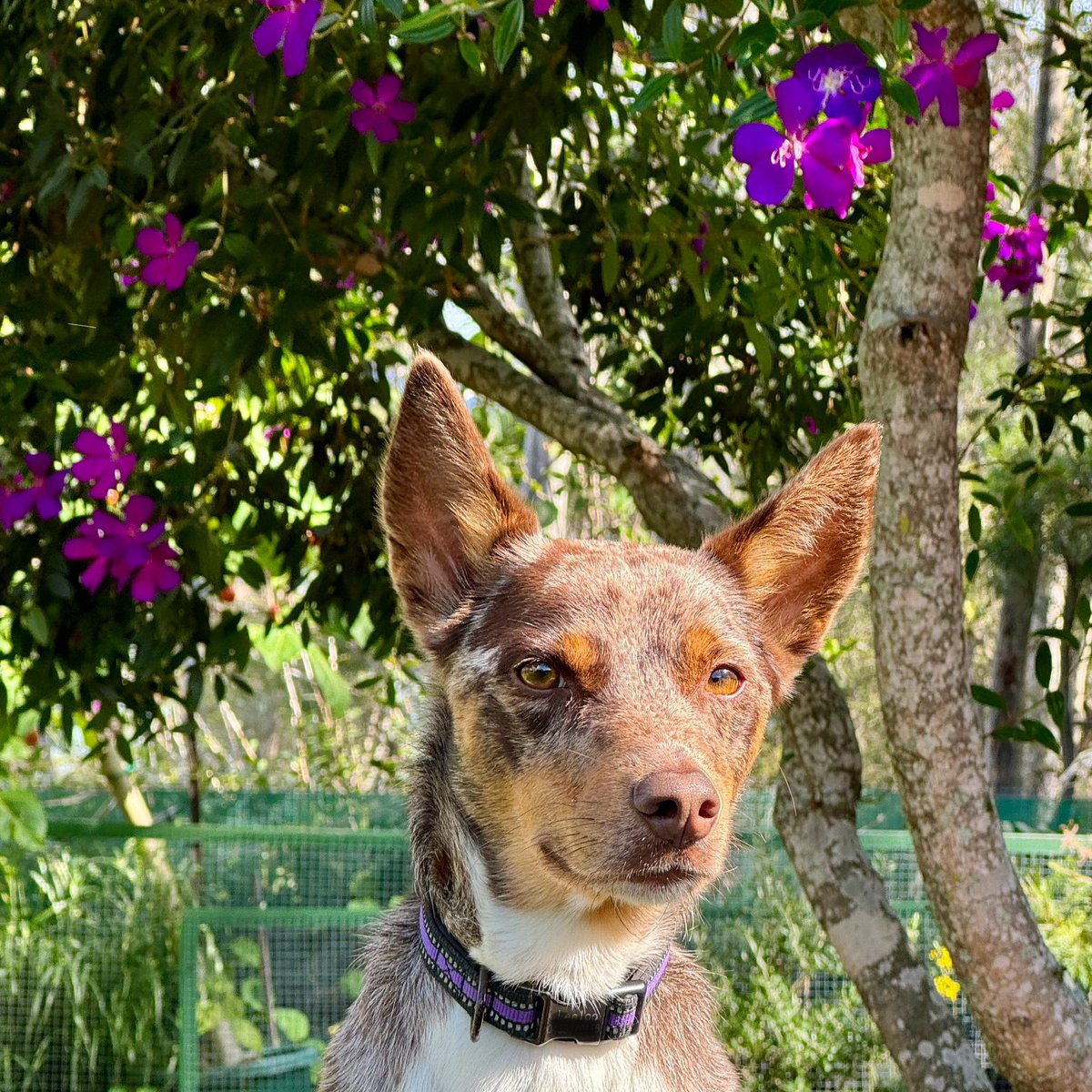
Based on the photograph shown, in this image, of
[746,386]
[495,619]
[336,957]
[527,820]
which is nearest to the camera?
[527,820]

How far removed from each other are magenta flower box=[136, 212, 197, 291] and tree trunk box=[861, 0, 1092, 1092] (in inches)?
67.9

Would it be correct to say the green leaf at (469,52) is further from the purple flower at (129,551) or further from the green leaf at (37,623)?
the green leaf at (37,623)

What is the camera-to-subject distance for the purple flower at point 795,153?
2570 millimetres

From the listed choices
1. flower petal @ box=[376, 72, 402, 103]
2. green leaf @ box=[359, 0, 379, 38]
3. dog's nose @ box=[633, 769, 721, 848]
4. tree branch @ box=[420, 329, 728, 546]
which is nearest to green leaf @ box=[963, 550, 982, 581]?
tree branch @ box=[420, 329, 728, 546]

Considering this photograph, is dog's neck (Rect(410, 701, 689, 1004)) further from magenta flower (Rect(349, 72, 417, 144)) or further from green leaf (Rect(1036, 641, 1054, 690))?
green leaf (Rect(1036, 641, 1054, 690))

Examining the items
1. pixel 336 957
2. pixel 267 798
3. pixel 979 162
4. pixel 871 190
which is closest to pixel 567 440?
pixel 871 190

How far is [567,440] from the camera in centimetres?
450

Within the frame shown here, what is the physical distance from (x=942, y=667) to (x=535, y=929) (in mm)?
1477

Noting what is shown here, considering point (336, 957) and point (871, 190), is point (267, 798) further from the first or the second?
point (871, 190)

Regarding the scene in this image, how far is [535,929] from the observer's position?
2.45 m

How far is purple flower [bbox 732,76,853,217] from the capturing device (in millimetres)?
2570

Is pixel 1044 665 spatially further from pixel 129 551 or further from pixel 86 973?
pixel 86 973

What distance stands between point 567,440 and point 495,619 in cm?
206

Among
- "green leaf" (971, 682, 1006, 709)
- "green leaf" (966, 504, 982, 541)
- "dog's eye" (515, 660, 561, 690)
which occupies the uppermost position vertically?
"green leaf" (966, 504, 982, 541)
